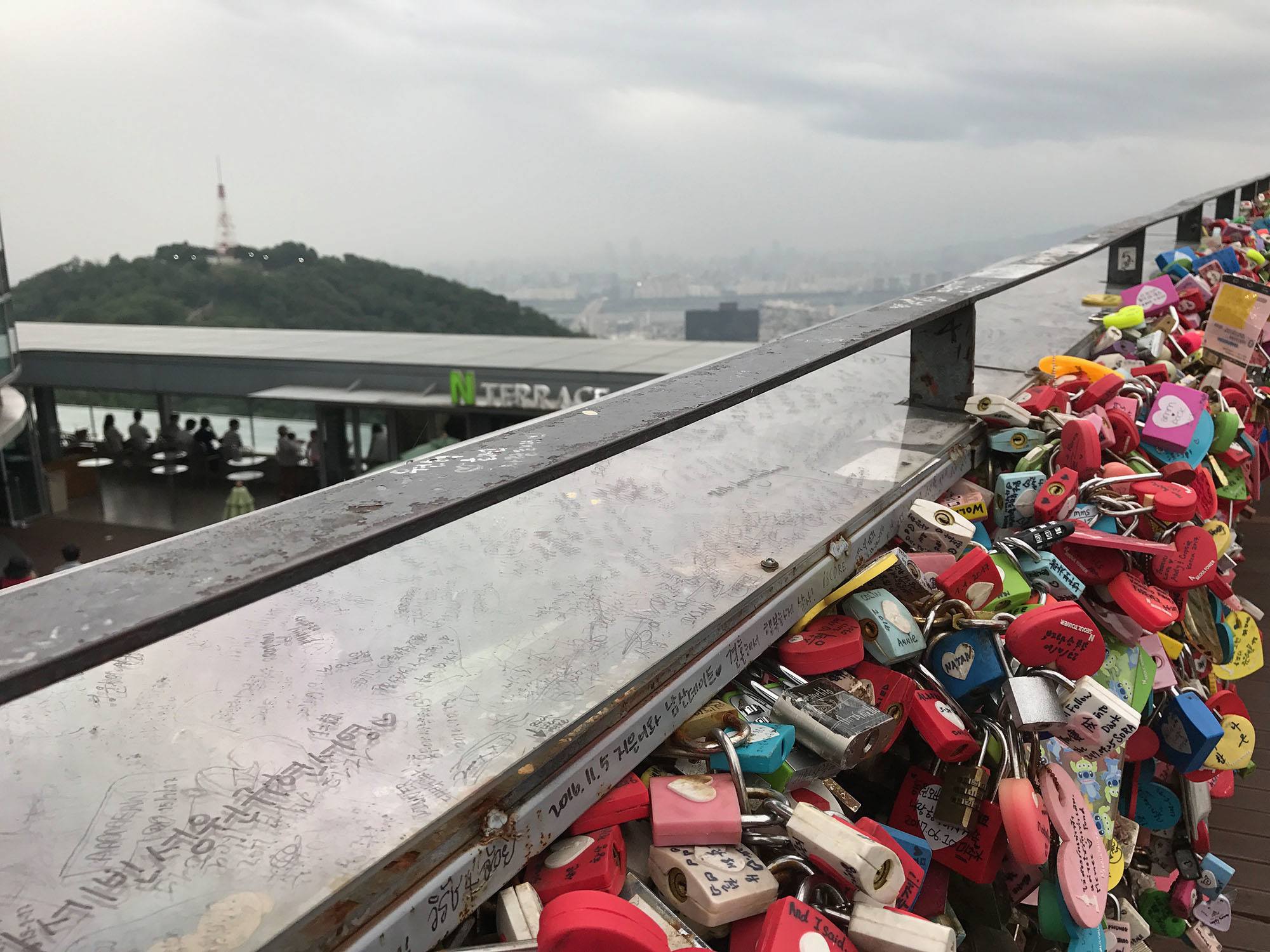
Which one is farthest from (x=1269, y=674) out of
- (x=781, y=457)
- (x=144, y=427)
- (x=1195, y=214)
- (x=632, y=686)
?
(x=144, y=427)

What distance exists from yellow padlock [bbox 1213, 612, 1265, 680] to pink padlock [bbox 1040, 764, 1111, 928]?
90 centimetres

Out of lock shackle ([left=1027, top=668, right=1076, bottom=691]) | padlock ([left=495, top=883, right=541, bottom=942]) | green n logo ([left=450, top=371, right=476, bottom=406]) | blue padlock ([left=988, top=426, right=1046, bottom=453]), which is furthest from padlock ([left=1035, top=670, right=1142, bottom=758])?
green n logo ([left=450, top=371, right=476, bottom=406])

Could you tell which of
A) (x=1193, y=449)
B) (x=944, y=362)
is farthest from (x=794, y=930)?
(x=1193, y=449)

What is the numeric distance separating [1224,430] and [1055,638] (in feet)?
4.58

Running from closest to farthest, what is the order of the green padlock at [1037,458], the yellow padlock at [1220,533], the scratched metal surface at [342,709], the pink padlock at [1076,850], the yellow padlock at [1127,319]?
1. the scratched metal surface at [342,709]
2. the pink padlock at [1076,850]
3. the green padlock at [1037,458]
4. the yellow padlock at [1220,533]
5. the yellow padlock at [1127,319]

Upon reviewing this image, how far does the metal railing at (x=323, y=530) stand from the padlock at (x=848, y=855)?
35 cm

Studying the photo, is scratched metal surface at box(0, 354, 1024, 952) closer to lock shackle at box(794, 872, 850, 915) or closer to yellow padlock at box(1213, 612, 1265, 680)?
lock shackle at box(794, 872, 850, 915)

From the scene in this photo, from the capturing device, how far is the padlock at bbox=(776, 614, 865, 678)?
1.10m

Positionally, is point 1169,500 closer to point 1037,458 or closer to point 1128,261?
point 1037,458

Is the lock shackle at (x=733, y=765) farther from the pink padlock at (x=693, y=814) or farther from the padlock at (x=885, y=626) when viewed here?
the padlock at (x=885, y=626)

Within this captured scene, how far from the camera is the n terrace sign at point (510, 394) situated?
1614 centimetres

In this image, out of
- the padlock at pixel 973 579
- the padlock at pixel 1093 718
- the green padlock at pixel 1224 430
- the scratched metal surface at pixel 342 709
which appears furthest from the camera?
the green padlock at pixel 1224 430

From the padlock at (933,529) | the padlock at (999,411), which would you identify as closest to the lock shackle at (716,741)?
the padlock at (933,529)

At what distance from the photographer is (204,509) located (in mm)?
17344
